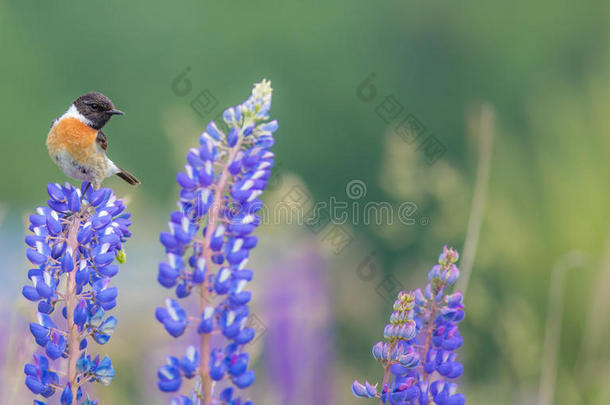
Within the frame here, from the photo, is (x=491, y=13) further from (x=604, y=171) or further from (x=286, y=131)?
(x=604, y=171)

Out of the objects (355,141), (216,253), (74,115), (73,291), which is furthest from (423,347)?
(355,141)

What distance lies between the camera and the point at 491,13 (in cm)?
775

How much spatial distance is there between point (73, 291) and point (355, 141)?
18.6 ft

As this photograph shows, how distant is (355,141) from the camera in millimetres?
6984

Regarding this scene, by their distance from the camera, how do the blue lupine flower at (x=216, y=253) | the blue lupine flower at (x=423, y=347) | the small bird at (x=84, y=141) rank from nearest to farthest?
the blue lupine flower at (x=216, y=253)
the blue lupine flower at (x=423, y=347)
the small bird at (x=84, y=141)

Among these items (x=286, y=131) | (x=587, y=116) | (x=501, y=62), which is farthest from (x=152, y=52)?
(x=587, y=116)

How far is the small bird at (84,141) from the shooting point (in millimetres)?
2264

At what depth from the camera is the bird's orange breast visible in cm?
231

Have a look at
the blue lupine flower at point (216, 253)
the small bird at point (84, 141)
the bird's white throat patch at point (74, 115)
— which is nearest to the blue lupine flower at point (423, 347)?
the blue lupine flower at point (216, 253)

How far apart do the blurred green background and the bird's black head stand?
0.26 m

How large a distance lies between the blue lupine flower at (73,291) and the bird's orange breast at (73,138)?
31.6 inches

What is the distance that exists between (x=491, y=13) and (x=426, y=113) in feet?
4.79

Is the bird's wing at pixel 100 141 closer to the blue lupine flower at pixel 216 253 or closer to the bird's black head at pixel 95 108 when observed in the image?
the bird's black head at pixel 95 108

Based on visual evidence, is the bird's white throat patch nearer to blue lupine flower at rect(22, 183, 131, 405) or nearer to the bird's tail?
the bird's tail
